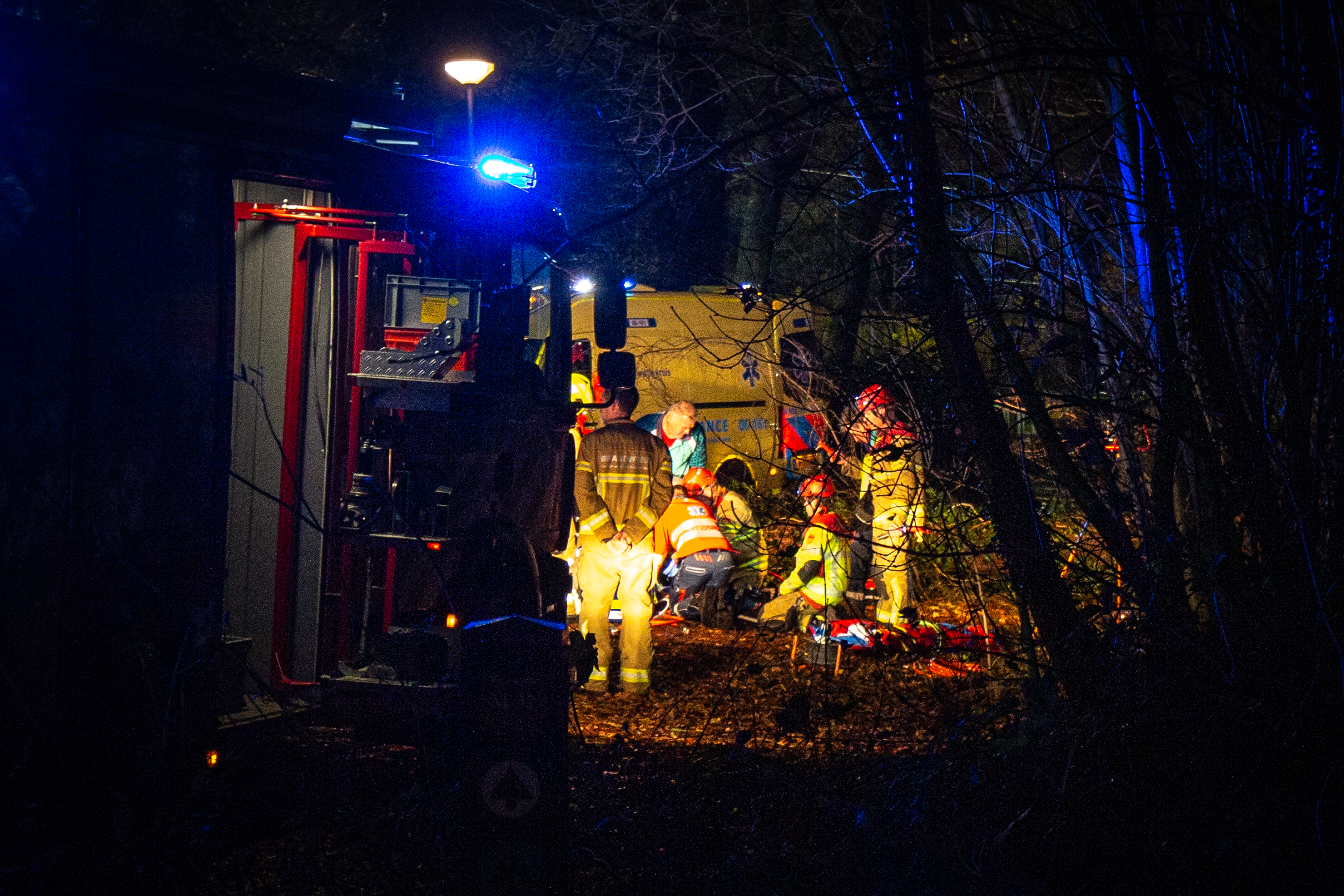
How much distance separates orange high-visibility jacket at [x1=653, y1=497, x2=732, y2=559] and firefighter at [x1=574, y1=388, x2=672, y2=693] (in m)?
1.44

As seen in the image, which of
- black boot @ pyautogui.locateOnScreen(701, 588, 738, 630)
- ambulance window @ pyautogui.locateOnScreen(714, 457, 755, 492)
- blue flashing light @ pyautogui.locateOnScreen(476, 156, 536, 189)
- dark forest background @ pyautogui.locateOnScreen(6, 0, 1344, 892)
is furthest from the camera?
ambulance window @ pyautogui.locateOnScreen(714, 457, 755, 492)

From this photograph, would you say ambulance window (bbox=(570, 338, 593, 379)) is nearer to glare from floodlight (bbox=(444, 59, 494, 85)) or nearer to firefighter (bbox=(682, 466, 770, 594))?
firefighter (bbox=(682, 466, 770, 594))

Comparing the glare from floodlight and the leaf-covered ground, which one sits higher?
the glare from floodlight

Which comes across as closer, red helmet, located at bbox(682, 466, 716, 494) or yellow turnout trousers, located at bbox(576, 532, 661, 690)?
yellow turnout trousers, located at bbox(576, 532, 661, 690)

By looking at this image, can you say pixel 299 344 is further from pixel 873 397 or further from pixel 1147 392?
pixel 1147 392

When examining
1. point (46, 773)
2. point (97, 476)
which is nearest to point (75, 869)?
point (46, 773)

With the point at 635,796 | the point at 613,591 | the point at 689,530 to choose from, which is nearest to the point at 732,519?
the point at 689,530

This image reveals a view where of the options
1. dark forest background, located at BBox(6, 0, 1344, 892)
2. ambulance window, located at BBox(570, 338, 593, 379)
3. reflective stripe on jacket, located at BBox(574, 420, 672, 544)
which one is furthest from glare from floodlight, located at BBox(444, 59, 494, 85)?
dark forest background, located at BBox(6, 0, 1344, 892)

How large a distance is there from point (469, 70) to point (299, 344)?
347cm

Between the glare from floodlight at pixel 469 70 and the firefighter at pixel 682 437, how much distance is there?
3156 mm

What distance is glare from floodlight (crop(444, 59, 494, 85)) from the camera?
28.2ft

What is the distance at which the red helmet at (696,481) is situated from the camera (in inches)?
384

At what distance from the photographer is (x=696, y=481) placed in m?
9.78

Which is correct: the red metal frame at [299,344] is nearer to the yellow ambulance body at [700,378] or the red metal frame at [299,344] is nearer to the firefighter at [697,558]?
the firefighter at [697,558]
